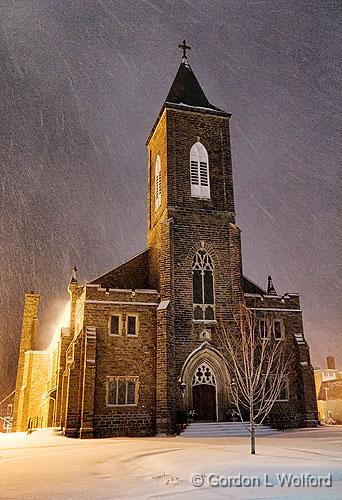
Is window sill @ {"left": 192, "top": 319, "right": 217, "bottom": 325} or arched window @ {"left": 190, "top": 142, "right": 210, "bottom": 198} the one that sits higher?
arched window @ {"left": 190, "top": 142, "right": 210, "bottom": 198}

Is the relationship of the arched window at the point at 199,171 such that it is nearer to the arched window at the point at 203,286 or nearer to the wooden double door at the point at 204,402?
the arched window at the point at 203,286

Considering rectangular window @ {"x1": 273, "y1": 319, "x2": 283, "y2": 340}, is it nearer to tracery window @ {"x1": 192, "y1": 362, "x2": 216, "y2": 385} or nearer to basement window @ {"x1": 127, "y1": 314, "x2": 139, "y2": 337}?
tracery window @ {"x1": 192, "y1": 362, "x2": 216, "y2": 385}

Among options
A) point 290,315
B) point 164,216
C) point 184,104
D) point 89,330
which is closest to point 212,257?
point 164,216

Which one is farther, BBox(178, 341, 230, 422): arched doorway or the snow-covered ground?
BBox(178, 341, 230, 422): arched doorway

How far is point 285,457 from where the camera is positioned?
42.5ft

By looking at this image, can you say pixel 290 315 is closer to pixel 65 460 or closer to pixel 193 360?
pixel 193 360

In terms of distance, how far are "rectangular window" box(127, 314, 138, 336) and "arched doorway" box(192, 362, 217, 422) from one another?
428cm

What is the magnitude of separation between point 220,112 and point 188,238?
33.9 feet

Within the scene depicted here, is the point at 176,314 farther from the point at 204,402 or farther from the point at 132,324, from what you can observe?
the point at 204,402

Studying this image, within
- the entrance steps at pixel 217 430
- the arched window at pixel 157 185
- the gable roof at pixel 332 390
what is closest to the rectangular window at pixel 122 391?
the entrance steps at pixel 217 430

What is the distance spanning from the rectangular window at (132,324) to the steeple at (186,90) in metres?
15.2

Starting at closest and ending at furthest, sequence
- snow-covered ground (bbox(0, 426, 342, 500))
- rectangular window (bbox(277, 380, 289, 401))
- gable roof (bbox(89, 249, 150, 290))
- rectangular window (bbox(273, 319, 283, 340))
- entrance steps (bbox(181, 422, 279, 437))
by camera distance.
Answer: snow-covered ground (bbox(0, 426, 342, 500))
entrance steps (bbox(181, 422, 279, 437))
rectangular window (bbox(277, 380, 289, 401))
rectangular window (bbox(273, 319, 283, 340))
gable roof (bbox(89, 249, 150, 290))

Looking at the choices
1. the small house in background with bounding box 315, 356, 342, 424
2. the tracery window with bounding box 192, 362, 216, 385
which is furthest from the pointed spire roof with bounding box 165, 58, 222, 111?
the small house in background with bounding box 315, 356, 342, 424

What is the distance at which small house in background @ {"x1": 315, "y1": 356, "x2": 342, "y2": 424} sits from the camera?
43094mm
